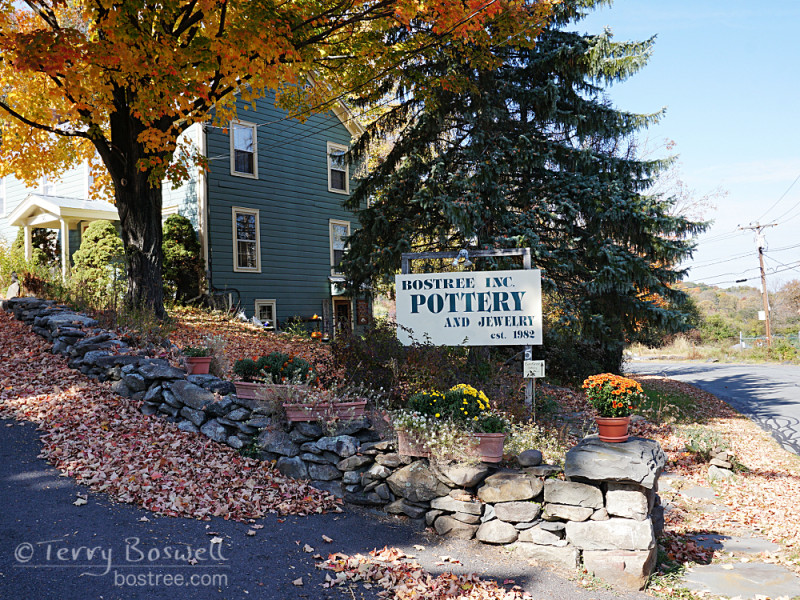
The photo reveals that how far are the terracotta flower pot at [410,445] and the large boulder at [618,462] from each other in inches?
50.0

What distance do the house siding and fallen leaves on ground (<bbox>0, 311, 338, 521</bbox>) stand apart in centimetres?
874

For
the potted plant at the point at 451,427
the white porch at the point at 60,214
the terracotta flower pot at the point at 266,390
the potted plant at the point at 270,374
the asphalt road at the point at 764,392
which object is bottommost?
the asphalt road at the point at 764,392

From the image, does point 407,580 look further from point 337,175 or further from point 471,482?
point 337,175

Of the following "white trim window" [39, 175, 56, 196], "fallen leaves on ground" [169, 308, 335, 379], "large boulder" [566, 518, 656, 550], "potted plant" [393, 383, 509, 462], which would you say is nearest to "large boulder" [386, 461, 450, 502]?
"potted plant" [393, 383, 509, 462]

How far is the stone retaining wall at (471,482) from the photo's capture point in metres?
4.46

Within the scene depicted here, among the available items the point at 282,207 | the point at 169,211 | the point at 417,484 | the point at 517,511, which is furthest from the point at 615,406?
the point at 169,211

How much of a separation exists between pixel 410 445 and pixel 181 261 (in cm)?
1128

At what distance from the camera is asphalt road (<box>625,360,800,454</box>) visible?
1065cm

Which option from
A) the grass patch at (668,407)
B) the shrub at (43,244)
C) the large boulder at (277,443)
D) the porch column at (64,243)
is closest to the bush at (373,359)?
the large boulder at (277,443)

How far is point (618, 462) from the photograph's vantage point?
4.46 m

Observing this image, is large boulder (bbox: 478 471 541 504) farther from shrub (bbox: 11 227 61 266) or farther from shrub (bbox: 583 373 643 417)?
shrub (bbox: 11 227 61 266)

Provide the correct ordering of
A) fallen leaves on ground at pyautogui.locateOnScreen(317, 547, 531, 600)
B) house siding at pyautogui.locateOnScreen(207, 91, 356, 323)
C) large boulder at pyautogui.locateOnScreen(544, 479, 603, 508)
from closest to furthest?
fallen leaves on ground at pyautogui.locateOnScreen(317, 547, 531, 600)
large boulder at pyautogui.locateOnScreen(544, 479, 603, 508)
house siding at pyautogui.locateOnScreen(207, 91, 356, 323)

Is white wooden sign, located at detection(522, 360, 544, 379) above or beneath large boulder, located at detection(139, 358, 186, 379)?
beneath

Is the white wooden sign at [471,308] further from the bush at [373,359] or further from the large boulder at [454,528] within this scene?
the large boulder at [454,528]
